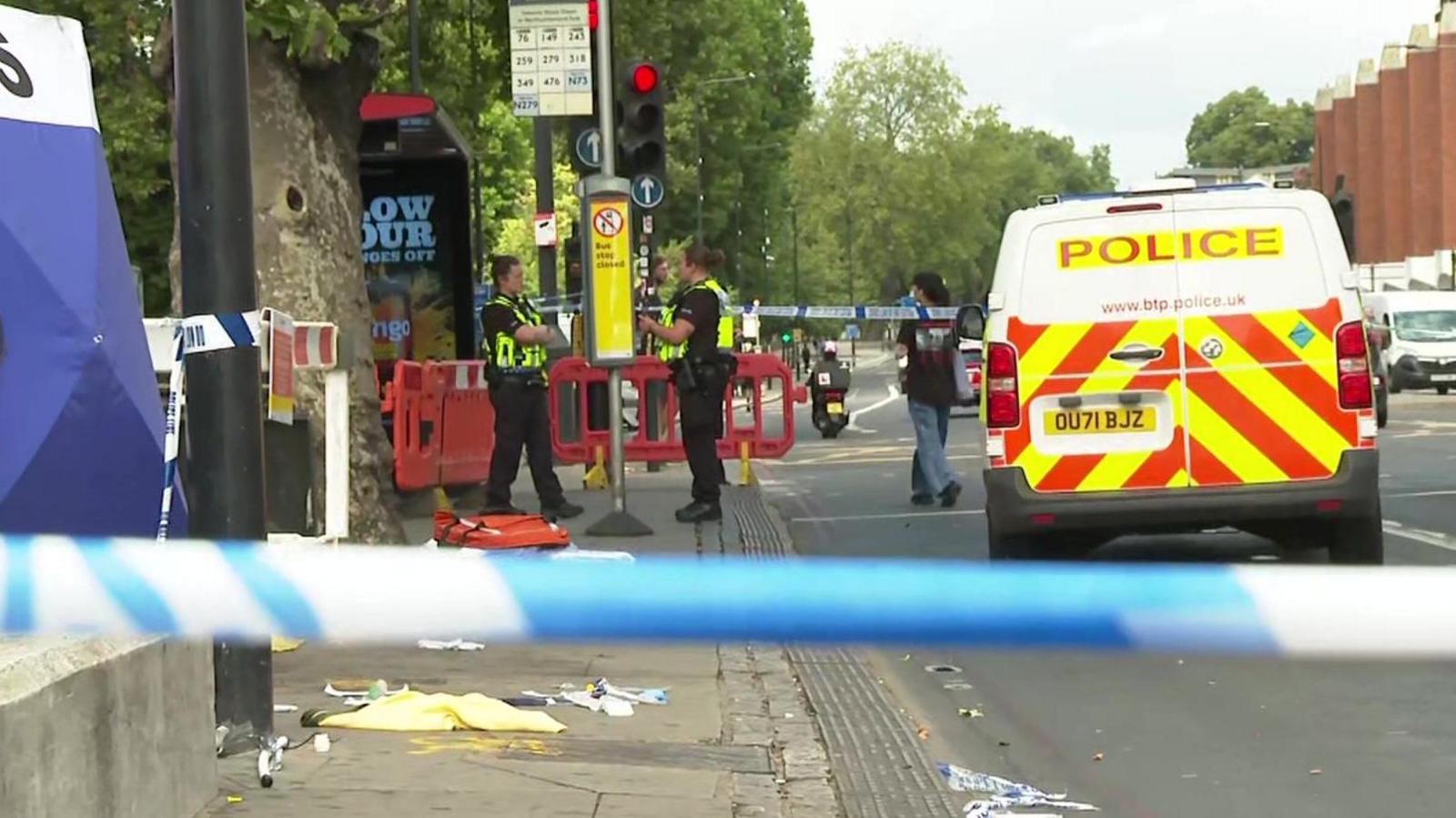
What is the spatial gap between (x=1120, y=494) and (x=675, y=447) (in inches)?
320

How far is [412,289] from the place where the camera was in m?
17.9

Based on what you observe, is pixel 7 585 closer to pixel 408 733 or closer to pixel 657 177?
pixel 408 733

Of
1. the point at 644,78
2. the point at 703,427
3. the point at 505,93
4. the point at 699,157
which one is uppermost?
the point at 699,157

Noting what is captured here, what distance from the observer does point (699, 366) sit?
14578 millimetres

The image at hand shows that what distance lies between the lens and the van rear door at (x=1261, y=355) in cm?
1038

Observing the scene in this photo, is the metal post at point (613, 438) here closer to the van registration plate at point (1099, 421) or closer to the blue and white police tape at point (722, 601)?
the van registration plate at point (1099, 421)

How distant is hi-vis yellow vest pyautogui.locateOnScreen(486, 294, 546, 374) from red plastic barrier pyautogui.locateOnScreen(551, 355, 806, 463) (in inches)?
127

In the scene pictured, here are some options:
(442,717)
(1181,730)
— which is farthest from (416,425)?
(1181,730)

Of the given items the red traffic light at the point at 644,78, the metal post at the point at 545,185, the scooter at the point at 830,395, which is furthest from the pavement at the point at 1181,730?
the scooter at the point at 830,395

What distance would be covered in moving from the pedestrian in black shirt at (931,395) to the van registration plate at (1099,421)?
5.86 meters

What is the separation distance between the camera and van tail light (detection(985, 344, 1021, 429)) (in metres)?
10.7

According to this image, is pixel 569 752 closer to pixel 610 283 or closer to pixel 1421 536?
pixel 610 283

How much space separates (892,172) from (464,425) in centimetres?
10876

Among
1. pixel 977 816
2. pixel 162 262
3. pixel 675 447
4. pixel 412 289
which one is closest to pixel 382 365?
pixel 412 289
